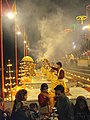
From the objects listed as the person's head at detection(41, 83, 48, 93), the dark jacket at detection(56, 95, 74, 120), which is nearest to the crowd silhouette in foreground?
the dark jacket at detection(56, 95, 74, 120)

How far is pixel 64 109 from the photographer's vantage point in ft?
20.9

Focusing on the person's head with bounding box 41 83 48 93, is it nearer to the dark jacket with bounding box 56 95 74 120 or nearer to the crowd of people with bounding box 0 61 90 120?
the crowd of people with bounding box 0 61 90 120

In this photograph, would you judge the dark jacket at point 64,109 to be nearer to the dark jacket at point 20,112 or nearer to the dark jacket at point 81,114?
the dark jacket at point 81,114

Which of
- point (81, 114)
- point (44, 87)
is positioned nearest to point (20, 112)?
point (81, 114)

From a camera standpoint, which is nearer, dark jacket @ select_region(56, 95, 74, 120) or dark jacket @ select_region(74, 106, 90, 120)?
dark jacket @ select_region(74, 106, 90, 120)

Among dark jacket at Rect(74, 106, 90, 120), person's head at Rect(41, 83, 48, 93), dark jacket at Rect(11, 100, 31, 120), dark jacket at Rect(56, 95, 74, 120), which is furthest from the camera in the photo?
person's head at Rect(41, 83, 48, 93)

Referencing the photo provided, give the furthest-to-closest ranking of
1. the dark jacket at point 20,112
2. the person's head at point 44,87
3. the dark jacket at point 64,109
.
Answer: the person's head at point 44,87, the dark jacket at point 64,109, the dark jacket at point 20,112

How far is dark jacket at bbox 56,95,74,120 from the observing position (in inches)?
248

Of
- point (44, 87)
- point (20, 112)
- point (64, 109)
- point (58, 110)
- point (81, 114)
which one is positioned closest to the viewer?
point (20, 112)

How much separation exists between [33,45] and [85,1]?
1197cm

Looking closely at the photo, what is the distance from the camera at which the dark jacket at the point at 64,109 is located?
6.30 m

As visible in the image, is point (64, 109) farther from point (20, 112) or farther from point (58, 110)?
point (20, 112)

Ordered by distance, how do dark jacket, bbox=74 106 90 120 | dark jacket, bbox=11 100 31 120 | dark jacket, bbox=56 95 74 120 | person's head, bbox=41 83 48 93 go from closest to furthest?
dark jacket, bbox=11 100 31 120 < dark jacket, bbox=74 106 90 120 < dark jacket, bbox=56 95 74 120 < person's head, bbox=41 83 48 93

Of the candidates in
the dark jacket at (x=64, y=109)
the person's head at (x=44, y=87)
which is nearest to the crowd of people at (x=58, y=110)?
the dark jacket at (x=64, y=109)
